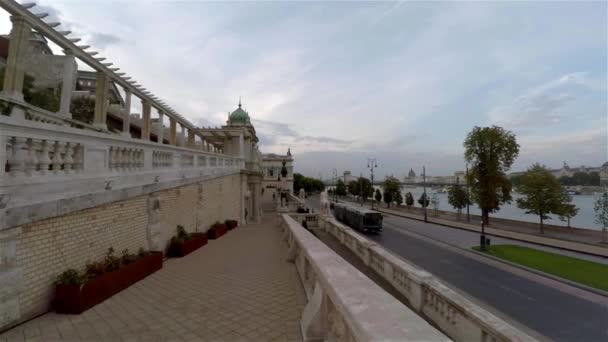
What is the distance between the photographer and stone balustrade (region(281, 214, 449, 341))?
177 centimetres

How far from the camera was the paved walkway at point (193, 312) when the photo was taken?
13.7 ft

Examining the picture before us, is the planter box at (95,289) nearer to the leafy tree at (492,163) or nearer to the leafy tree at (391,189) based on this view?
the leafy tree at (492,163)

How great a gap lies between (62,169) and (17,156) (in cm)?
112

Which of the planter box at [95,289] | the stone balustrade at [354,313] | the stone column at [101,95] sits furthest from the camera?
the stone column at [101,95]

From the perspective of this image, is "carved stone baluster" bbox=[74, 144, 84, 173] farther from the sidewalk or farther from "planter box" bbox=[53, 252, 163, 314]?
the sidewalk

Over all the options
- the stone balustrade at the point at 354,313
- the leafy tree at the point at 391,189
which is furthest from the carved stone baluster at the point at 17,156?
the leafy tree at the point at 391,189

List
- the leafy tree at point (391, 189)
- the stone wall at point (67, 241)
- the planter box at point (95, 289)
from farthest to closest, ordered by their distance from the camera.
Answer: the leafy tree at point (391, 189) → the planter box at point (95, 289) → the stone wall at point (67, 241)

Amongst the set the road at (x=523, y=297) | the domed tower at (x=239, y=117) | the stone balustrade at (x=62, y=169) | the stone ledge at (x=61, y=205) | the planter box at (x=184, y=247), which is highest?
the domed tower at (x=239, y=117)

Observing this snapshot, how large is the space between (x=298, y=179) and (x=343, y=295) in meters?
100

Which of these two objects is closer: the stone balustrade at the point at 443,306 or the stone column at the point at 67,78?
the stone balustrade at the point at 443,306

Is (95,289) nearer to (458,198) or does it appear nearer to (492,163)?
(492,163)

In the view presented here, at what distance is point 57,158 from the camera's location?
4.80m

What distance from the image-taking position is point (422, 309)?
661cm

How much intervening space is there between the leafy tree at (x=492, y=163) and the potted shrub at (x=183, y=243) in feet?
104
